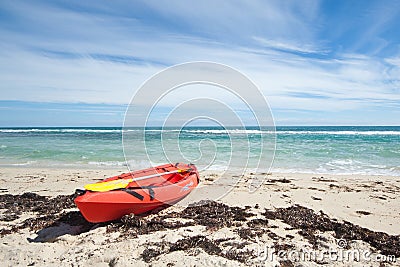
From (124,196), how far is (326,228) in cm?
374

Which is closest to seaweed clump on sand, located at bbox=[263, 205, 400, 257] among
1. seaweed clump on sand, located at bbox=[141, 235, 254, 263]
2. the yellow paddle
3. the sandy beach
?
the sandy beach

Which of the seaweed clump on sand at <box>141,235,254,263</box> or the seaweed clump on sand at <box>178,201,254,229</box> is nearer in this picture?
the seaweed clump on sand at <box>141,235,254,263</box>

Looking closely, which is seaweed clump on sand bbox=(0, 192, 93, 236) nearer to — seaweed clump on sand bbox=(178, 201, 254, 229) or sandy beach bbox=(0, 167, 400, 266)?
sandy beach bbox=(0, 167, 400, 266)

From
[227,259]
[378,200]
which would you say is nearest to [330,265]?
[227,259]

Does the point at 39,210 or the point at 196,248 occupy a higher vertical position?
the point at 196,248

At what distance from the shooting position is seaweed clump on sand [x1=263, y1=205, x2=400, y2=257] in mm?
4414

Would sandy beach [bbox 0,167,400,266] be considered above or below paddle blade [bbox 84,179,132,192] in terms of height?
below

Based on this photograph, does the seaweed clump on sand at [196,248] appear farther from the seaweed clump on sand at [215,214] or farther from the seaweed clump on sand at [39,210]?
the seaweed clump on sand at [39,210]

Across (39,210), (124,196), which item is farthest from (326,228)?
(39,210)

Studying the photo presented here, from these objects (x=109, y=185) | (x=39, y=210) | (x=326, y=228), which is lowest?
(x=39, y=210)

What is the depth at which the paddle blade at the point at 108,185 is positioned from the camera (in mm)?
5227

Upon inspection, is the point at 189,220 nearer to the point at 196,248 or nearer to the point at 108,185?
the point at 196,248

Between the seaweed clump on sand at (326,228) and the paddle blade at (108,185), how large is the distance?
3.07m

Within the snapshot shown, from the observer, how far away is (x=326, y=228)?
198 inches
